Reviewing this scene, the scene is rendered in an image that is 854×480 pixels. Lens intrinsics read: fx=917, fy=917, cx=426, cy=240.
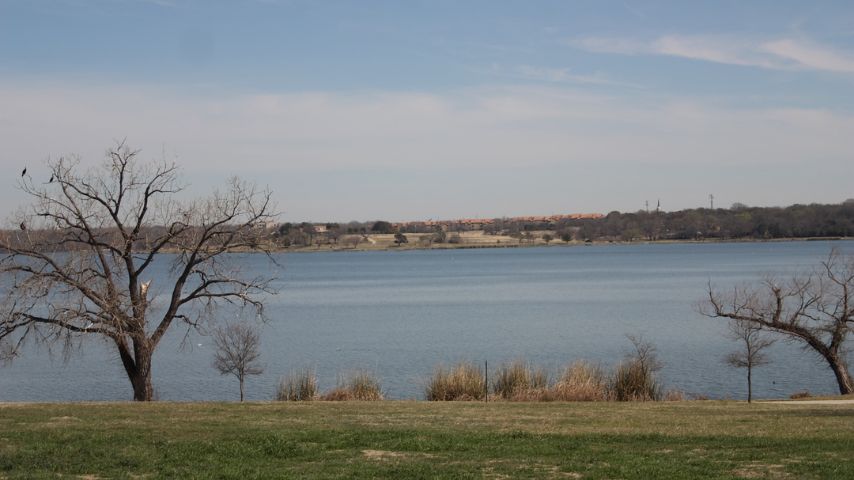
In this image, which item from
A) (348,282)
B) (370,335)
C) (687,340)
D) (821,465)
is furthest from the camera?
(348,282)

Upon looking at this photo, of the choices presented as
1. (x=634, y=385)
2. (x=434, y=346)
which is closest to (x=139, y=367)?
(x=634, y=385)

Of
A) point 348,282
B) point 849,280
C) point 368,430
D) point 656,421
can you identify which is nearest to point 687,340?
point 849,280

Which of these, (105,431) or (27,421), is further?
(27,421)

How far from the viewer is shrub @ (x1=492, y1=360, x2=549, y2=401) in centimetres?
2691

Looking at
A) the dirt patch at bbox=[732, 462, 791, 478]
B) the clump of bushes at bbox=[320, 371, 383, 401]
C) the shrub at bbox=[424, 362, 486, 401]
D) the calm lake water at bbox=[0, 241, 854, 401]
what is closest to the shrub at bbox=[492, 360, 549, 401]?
the shrub at bbox=[424, 362, 486, 401]

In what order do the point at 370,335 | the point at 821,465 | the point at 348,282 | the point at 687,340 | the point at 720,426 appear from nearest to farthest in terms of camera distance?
1. the point at 821,465
2. the point at 720,426
3. the point at 687,340
4. the point at 370,335
5. the point at 348,282

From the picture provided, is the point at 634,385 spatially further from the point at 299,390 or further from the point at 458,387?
the point at 299,390

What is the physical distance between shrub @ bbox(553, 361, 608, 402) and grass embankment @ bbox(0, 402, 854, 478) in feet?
20.1

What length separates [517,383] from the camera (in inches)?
1095

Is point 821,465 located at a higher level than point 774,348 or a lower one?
higher

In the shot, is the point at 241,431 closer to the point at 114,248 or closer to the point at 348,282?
the point at 114,248

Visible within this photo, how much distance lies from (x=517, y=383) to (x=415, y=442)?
44.7 ft

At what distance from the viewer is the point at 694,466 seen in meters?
12.3

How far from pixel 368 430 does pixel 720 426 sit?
6.44 metres
